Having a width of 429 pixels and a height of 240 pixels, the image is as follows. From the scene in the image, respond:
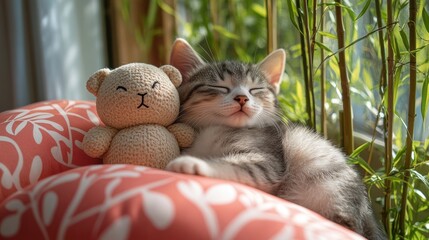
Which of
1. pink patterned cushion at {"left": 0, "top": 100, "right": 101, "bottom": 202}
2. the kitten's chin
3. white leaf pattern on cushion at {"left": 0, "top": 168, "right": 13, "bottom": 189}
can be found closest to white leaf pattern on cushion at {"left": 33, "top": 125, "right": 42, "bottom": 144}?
pink patterned cushion at {"left": 0, "top": 100, "right": 101, "bottom": 202}

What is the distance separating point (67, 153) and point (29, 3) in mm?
896

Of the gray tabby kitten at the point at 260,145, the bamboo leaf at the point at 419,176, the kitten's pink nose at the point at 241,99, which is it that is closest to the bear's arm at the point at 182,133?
the gray tabby kitten at the point at 260,145

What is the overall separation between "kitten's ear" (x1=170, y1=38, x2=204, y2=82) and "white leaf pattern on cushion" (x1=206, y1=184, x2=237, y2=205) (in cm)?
46

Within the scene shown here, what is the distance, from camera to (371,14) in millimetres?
1275

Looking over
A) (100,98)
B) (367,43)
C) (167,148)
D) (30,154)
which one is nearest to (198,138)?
(167,148)

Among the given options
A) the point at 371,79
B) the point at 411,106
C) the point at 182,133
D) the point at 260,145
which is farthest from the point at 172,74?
the point at 371,79

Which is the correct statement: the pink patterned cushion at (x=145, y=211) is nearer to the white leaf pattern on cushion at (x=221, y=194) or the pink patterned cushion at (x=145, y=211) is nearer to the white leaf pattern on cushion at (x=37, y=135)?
the white leaf pattern on cushion at (x=221, y=194)

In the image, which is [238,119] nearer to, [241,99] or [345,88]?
[241,99]

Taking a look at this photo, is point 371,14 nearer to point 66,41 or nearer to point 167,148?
point 167,148

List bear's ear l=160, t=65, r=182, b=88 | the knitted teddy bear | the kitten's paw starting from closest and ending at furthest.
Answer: the kitten's paw → the knitted teddy bear → bear's ear l=160, t=65, r=182, b=88

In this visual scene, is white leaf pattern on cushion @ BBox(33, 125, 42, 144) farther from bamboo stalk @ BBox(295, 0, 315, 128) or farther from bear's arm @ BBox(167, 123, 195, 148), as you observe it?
bamboo stalk @ BBox(295, 0, 315, 128)

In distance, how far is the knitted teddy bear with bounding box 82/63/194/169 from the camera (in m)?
0.92

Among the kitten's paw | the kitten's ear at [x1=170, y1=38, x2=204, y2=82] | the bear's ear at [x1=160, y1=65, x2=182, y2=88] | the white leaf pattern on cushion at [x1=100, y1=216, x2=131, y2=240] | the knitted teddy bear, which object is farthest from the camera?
the kitten's ear at [x1=170, y1=38, x2=204, y2=82]

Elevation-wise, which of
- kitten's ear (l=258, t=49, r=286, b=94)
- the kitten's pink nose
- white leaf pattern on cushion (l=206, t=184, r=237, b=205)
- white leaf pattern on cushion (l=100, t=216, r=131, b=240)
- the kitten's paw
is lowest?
white leaf pattern on cushion (l=100, t=216, r=131, b=240)
